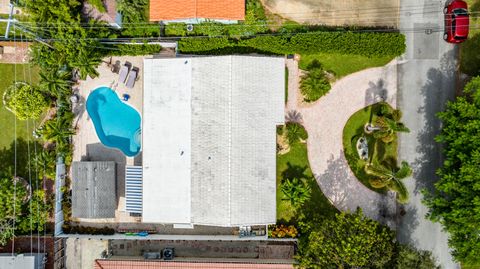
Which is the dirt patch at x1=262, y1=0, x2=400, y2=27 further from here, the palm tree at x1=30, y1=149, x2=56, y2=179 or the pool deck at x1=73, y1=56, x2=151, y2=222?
the palm tree at x1=30, y1=149, x2=56, y2=179

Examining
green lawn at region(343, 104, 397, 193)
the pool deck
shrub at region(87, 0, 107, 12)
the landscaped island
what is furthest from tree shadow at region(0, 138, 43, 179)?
the landscaped island

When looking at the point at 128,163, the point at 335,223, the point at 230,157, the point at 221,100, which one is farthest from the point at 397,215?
the point at 128,163

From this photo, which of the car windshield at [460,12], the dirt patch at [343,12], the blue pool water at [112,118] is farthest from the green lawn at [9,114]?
the car windshield at [460,12]

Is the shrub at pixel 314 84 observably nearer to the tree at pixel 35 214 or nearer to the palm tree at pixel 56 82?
the palm tree at pixel 56 82

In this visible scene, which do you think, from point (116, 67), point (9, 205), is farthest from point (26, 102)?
point (9, 205)

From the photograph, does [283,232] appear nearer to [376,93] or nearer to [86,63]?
[376,93]
